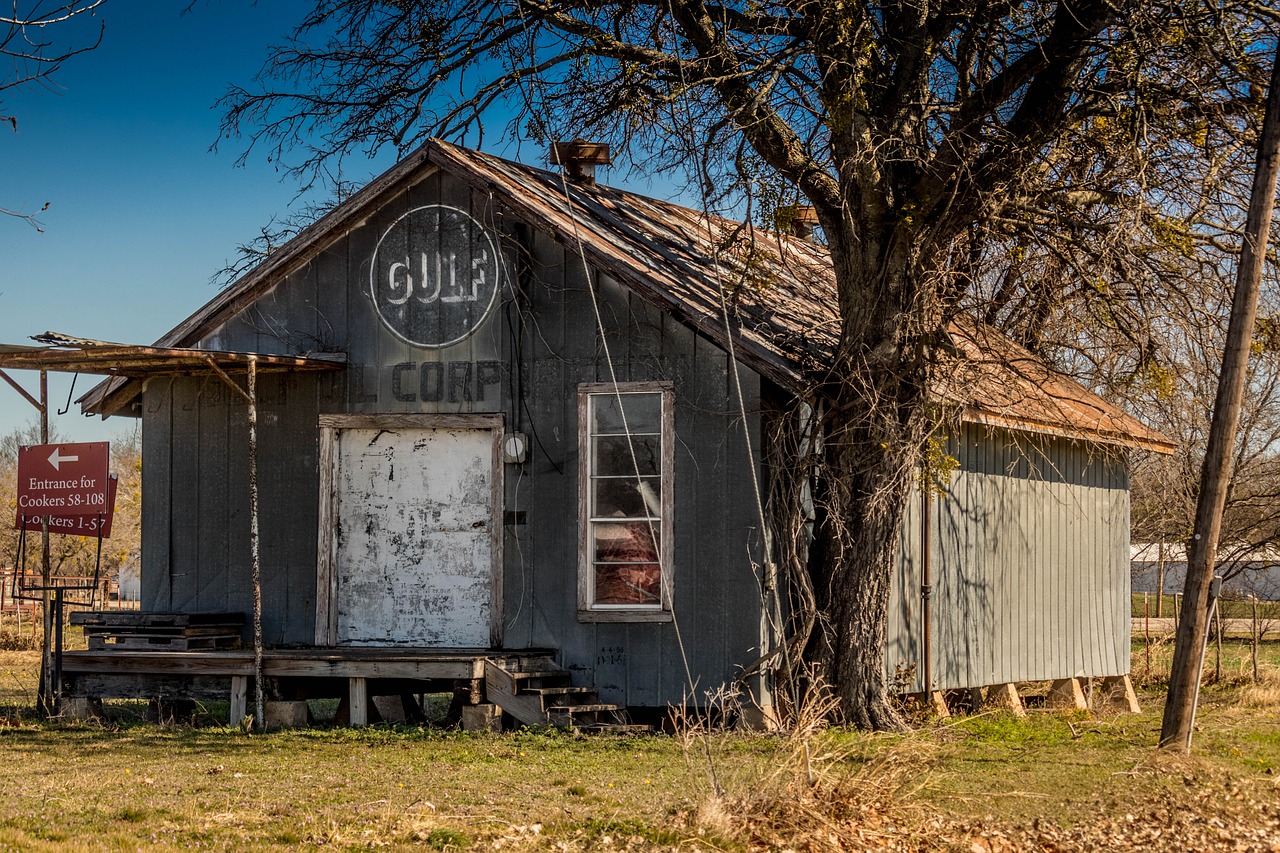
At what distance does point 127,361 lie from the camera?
12.8 meters

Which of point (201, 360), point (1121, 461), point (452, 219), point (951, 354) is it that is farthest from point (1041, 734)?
point (201, 360)

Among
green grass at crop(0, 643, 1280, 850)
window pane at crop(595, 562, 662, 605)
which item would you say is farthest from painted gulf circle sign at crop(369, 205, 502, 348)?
→ green grass at crop(0, 643, 1280, 850)

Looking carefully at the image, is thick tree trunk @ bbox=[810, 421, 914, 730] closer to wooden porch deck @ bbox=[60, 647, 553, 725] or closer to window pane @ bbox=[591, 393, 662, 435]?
window pane @ bbox=[591, 393, 662, 435]

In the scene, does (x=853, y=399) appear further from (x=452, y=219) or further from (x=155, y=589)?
(x=155, y=589)

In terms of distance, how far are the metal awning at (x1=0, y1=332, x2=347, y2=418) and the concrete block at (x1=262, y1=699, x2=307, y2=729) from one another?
2.95 metres

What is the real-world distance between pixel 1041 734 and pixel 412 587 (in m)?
5.86

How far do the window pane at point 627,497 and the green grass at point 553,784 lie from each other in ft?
Answer: 6.43

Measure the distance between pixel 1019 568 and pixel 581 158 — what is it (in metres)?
6.50

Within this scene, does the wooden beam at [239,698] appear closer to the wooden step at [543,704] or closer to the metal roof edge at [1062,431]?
the wooden step at [543,704]

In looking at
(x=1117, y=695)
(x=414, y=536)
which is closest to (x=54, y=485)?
(x=414, y=536)

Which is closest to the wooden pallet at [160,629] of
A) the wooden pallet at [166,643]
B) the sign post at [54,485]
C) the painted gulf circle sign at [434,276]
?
the wooden pallet at [166,643]

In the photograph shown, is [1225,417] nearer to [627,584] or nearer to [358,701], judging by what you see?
[627,584]

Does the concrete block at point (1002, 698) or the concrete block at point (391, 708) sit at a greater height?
the concrete block at point (391, 708)

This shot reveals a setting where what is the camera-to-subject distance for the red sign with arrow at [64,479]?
1309 centimetres
